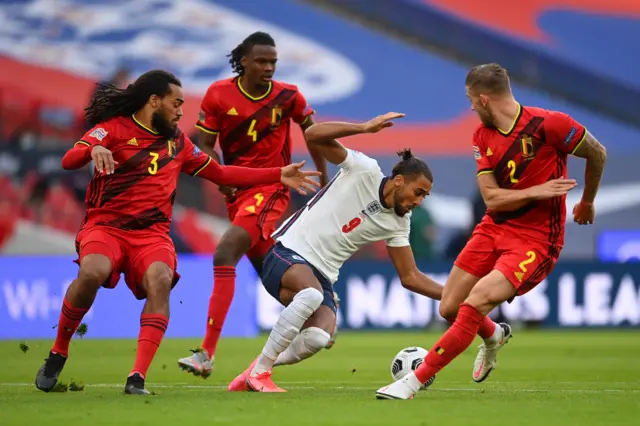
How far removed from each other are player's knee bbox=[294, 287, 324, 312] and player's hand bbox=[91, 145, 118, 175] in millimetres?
1497

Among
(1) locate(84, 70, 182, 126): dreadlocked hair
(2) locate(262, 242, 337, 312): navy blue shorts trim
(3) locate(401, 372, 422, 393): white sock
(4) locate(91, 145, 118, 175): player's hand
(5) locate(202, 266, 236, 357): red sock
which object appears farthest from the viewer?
(5) locate(202, 266, 236, 357): red sock

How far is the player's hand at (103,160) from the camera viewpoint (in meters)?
7.57

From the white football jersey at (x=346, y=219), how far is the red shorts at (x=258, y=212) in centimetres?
122

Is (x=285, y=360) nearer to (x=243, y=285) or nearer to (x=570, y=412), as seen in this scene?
(x=570, y=412)

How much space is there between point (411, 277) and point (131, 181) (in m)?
2.11

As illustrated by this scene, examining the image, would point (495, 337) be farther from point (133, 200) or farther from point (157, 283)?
point (133, 200)

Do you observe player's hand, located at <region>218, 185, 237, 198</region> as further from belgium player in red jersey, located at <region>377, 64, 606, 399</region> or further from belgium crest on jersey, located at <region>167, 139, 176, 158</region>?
belgium player in red jersey, located at <region>377, 64, 606, 399</region>

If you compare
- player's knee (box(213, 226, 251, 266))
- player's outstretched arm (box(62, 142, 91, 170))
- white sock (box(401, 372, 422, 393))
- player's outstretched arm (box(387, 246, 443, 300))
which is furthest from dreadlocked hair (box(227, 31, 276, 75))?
white sock (box(401, 372, 422, 393))

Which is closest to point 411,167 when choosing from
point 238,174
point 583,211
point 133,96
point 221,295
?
point 583,211

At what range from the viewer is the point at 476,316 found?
738 centimetres

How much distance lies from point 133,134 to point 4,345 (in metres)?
7.45

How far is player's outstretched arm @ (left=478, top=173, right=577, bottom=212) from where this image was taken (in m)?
7.48

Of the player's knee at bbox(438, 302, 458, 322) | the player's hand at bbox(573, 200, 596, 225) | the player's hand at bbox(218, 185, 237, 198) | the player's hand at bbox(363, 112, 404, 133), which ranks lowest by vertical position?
the player's knee at bbox(438, 302, 458, 322)

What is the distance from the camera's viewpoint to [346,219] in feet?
27.7
